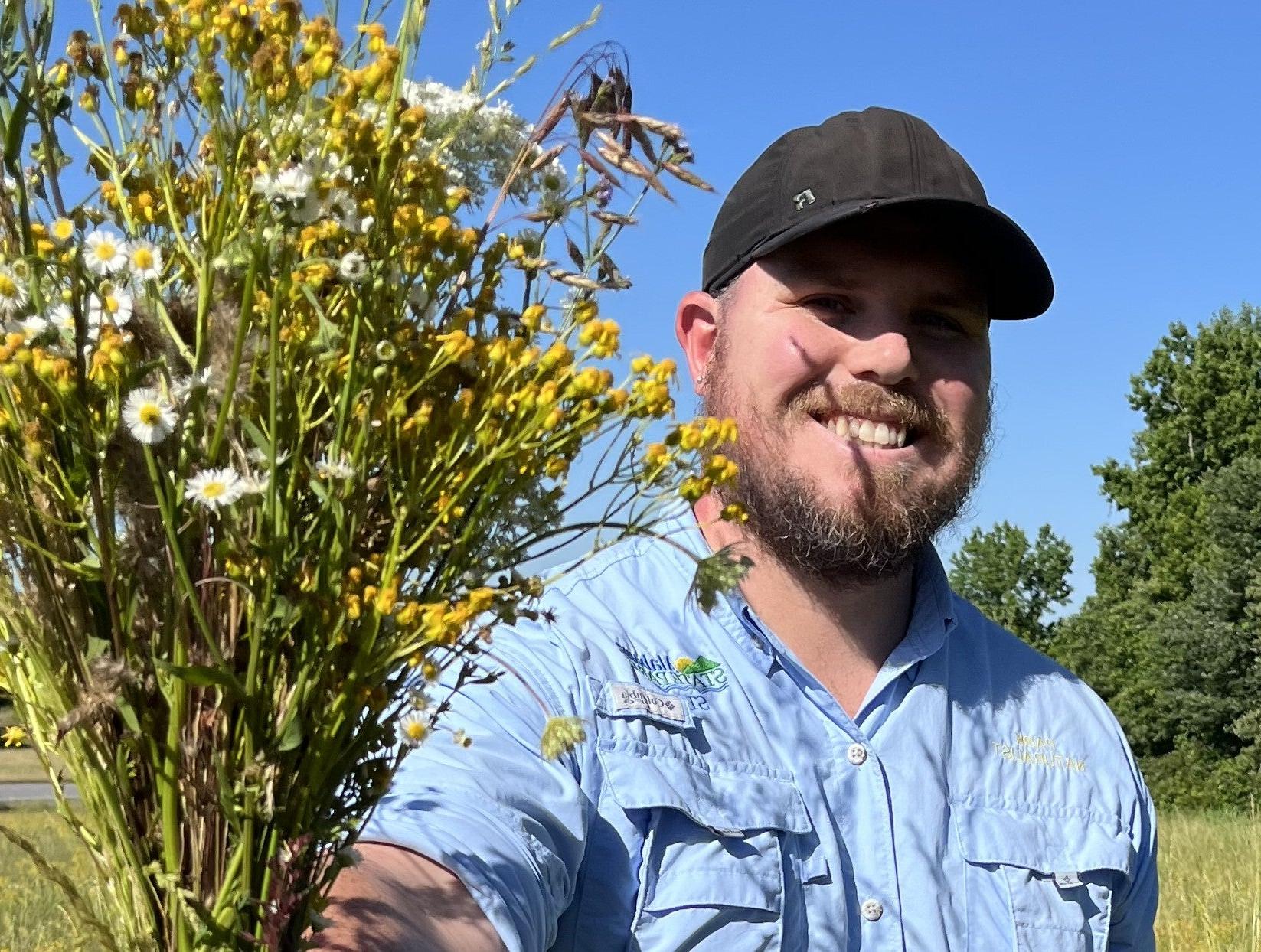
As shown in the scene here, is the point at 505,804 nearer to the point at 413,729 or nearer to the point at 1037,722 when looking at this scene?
the point at 413,729

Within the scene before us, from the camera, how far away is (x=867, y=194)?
258 centimetres

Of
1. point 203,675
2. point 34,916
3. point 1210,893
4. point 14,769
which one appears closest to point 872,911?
point 203,675

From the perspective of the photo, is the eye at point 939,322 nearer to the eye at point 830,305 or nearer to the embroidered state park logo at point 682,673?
the eye at point 830,305

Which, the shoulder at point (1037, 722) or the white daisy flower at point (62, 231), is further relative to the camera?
the shoulder at point (1037, 722)

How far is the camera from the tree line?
33281 mm

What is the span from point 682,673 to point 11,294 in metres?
1.61

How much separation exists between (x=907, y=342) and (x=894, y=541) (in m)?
0.41

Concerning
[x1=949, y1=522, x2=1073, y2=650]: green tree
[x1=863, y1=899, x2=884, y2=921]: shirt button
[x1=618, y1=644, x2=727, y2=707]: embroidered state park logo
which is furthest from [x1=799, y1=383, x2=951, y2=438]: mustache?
[x1=949, y1=522, x2=1073, y2=650]: green tree

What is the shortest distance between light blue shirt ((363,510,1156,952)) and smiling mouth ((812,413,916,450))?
14.3 inches

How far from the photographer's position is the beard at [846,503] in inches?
104

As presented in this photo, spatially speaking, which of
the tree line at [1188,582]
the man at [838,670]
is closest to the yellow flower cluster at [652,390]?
the man at [838,670]

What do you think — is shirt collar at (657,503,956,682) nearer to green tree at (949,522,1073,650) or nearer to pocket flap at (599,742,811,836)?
pocket flap at (599,742,811,836)

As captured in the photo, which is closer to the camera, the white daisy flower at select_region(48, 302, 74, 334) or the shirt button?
the white daisy flower at select_region(48, 302, 74, 334)

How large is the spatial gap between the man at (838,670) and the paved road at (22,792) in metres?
18.6
